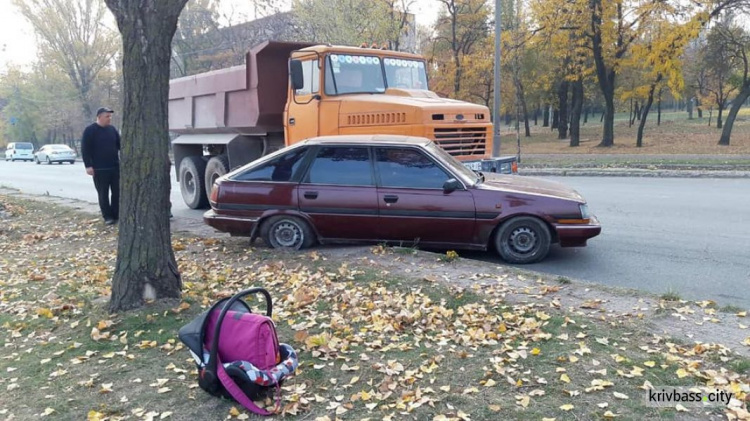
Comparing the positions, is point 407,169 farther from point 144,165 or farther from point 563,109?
point 563,109

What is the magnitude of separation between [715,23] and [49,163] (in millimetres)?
40417

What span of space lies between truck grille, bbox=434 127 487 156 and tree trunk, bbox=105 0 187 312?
454cm

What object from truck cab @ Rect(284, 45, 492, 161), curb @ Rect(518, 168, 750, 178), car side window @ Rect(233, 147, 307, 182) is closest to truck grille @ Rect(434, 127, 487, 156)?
truck cab @ Rect(284, 45, 492, 161)

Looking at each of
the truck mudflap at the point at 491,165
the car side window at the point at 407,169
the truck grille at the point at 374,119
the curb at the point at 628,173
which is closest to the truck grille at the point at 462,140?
the truck mudflap at the point at 491,165

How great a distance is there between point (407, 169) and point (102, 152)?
557 cm

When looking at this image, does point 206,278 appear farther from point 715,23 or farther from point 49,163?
point 49,163

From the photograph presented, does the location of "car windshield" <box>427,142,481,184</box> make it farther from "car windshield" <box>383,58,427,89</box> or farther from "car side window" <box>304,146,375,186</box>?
"car windshield" <box>383,58,427,89</box>

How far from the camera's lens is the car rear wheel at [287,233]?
748cm

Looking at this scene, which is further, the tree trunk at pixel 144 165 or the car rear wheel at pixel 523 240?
the car rear wheel at pixel 523 240

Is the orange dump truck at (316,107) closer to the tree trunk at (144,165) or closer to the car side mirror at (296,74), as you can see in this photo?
the car side mirror at (296,74)

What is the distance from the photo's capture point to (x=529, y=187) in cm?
735

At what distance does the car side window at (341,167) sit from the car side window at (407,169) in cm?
17

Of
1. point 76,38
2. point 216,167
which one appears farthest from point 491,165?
point 76,38

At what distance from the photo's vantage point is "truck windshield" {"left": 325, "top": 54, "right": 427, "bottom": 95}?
9.77m
